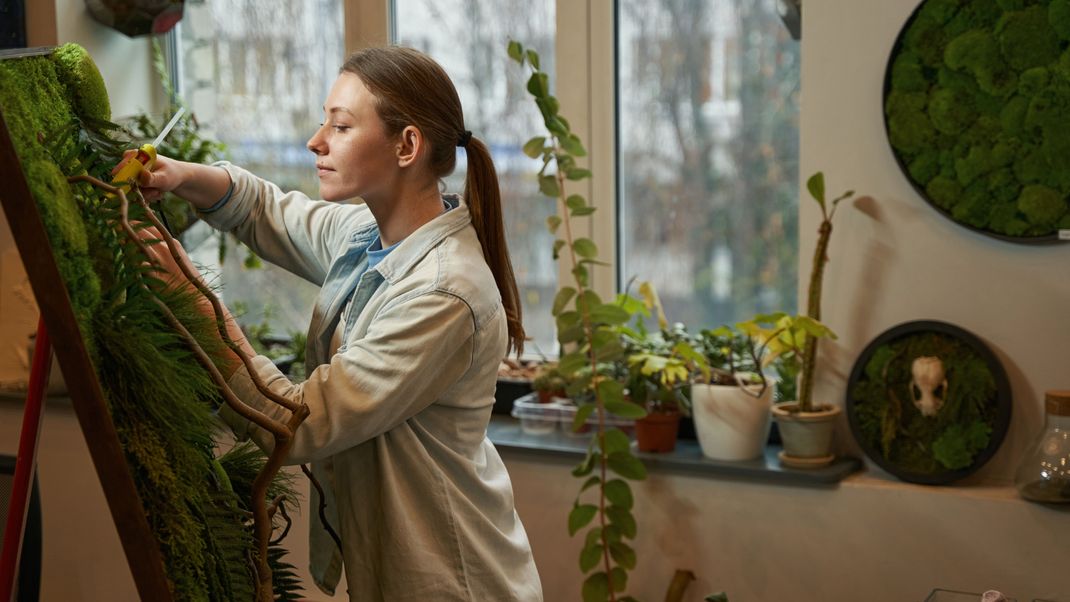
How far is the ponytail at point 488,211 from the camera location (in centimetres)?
155

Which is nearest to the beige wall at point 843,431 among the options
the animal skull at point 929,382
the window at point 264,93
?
the animal skull at point 929,382

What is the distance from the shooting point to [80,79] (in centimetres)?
113

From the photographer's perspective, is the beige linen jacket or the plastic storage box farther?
the plastic storage box

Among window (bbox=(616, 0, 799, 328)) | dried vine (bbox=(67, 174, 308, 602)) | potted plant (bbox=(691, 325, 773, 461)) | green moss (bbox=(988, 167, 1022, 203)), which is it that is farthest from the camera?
window (bbox=(616, 0, 799, 328))

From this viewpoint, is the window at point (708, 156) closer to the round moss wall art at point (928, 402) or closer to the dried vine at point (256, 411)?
the round moss wall art at point (928, 402)

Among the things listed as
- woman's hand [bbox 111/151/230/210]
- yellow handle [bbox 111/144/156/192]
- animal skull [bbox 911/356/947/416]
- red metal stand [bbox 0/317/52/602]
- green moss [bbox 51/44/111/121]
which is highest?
green moss [bbox 51/44/111/121]

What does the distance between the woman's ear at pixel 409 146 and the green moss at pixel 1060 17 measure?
4.08ft

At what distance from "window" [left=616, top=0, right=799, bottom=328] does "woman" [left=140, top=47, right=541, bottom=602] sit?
1.15 metres

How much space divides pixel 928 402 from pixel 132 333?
164 centimetres

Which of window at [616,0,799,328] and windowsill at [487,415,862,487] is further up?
window at [616,0,799,328]

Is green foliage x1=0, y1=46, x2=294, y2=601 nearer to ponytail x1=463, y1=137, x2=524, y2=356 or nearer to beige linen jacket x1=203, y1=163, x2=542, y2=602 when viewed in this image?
beige linen jacket x1=203, y1=163, x2=542, y2=602

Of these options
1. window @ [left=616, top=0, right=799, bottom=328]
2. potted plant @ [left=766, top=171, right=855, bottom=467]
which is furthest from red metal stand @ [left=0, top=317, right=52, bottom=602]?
window @ [left=616, top=0, right=799, bottom=328]

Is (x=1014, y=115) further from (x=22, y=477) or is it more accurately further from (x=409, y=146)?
(x=22, y=477)

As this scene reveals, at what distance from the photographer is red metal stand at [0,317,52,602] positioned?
3.09 ft
